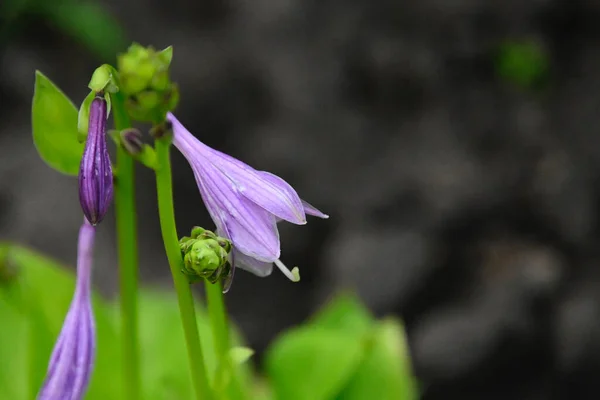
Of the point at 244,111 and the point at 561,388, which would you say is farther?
the point at 244,111

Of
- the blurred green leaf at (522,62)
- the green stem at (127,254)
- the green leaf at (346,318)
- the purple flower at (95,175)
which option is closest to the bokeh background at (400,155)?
the blurred green leaf at (522,62)

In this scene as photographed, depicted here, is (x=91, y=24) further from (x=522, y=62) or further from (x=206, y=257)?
(x=206, y=257)

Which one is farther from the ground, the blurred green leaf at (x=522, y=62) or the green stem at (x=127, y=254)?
the blurred green leaf at (x=522, y=62)

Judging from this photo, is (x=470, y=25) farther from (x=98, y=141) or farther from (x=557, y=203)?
(x=98, y=141)

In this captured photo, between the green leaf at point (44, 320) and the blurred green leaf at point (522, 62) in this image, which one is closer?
the green leaf at point (44, 320)

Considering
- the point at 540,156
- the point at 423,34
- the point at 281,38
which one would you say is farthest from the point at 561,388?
the point at 281,38

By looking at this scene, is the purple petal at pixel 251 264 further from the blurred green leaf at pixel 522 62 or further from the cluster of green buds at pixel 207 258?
the blurred green leaf at pixel 522 62

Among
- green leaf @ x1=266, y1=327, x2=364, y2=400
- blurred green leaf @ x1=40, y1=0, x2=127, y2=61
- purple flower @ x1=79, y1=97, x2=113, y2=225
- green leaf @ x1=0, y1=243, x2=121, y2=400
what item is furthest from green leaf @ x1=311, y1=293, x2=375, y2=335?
blurred green leaf @ x1=40, y1=0, x2=127, y2=61
